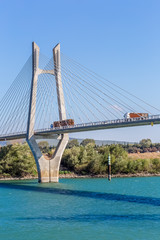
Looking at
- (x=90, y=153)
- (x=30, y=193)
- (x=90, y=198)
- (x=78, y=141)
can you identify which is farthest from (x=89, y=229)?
(x=78, y=141)

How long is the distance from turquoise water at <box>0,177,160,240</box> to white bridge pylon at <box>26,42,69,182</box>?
1557 centimetres

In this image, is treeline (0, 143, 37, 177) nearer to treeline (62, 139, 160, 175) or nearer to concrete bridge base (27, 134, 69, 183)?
treeline (62, 139, 160, 175)

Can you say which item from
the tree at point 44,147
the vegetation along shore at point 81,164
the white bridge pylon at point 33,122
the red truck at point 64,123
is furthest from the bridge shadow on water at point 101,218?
the tree at point 44,147

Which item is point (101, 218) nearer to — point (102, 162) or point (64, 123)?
point (64, 123)

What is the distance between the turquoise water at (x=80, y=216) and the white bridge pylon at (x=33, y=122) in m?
15.6

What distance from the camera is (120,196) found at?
40.7 meters

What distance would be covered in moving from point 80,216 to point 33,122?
→ 96.8 feet

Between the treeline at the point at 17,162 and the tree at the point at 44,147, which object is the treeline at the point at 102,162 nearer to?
the treeline at the point at 17,162

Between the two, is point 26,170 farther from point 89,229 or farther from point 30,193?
point 89,229

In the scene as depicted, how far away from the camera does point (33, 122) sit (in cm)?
5588

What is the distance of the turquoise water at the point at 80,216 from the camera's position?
900 inches

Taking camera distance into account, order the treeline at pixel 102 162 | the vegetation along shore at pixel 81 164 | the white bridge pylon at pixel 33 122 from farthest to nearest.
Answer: the treeline at pixel 102 162
the vegetation along shore at pixel 81 164
the white bridge pylon at pixel 33 122

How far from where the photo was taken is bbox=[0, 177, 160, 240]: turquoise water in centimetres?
2286

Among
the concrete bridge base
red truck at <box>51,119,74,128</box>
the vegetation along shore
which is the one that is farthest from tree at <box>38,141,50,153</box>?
red truck at <box>51,119,74,128</box>
